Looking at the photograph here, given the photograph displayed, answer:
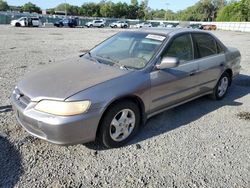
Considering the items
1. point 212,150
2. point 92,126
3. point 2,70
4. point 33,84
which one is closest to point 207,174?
point 212,150

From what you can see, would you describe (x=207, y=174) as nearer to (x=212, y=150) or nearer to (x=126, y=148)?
(x=212, y=150)

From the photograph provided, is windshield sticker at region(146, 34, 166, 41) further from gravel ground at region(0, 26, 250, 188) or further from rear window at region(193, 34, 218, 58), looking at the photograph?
gravel ground at region(0, 26, 250, 188)

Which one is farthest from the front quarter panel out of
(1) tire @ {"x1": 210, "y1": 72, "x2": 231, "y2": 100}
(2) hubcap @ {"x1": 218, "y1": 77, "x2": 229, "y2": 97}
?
(2) hubcap @ {"x1": 218, "y1": 77, "x2": 229, "y2": 97}

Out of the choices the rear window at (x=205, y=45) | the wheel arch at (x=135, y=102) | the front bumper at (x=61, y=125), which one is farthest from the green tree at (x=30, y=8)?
the front bumper at (x=61, y=125)

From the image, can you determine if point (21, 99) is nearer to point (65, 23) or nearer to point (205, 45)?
point (205, 45)

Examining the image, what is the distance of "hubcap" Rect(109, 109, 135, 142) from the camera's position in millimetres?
3676

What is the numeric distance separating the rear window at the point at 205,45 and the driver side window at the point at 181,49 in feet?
0.78

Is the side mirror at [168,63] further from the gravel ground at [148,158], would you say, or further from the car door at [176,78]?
the gravel ground at [148,158]

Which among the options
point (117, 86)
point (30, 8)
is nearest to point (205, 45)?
point (117, 86)

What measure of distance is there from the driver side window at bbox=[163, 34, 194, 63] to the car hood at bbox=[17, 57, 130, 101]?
951mm

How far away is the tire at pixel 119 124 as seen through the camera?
3504 millimetres

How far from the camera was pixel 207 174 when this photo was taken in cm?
331

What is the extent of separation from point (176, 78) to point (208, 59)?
1.17m

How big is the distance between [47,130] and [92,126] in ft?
1.74
